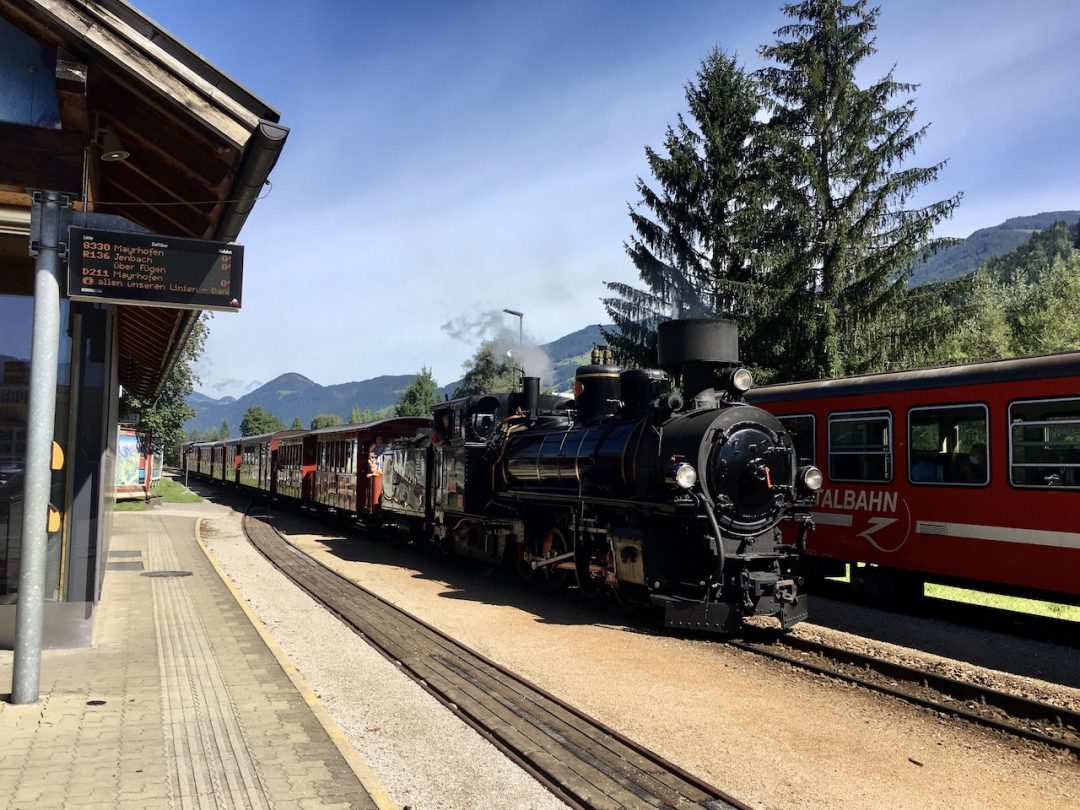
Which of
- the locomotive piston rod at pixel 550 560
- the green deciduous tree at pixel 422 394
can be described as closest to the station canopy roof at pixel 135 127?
the locomotive piston rod at pixel 550 560

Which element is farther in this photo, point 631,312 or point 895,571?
point 631,312

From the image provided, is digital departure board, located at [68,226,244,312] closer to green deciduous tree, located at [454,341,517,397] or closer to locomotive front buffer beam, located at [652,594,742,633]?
locomotive front buffer beam, located at [652,594,742,633]

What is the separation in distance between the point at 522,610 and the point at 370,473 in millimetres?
9801

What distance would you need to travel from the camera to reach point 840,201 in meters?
21.6

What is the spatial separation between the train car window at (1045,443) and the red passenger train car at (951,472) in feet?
0.03

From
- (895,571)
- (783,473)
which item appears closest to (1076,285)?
(895,571)

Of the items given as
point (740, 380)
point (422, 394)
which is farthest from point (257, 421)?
point (740, 380)

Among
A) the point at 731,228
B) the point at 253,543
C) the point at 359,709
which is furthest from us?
the point at 731,228

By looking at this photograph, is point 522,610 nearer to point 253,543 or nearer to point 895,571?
point 895,571

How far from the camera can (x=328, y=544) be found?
18797 mm

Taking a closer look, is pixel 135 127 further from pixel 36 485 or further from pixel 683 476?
pixel 683 476

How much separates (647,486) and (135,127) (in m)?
6.10

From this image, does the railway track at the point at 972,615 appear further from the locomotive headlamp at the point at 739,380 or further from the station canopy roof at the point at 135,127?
the station canopy roof at the point at 135,127

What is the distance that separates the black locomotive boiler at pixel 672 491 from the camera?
8586 millimetres
